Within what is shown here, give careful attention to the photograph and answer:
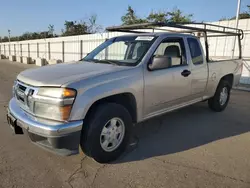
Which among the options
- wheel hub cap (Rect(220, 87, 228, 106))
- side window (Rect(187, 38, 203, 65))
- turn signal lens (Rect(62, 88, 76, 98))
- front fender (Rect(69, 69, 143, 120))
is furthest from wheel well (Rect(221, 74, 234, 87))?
turn signal lens (Rect(62, 88, 76, 98))

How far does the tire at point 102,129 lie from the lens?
2824 millimetres

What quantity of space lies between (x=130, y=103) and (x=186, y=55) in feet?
5.42

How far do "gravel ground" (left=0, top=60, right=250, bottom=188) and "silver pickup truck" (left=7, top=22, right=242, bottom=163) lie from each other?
324 mm

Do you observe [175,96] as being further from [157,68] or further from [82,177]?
[82,177]

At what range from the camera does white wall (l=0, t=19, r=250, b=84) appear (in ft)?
30.9

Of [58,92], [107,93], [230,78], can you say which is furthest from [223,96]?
[58,92]

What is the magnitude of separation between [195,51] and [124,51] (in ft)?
4.81

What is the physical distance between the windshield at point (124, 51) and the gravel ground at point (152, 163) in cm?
144

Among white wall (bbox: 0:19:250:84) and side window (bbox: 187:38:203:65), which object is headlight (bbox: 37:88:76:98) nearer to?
white wall (bbox: 0:19:250:84)

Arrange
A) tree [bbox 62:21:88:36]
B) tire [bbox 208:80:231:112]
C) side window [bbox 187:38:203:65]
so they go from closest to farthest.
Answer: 1. side window [bbox 187:38:203:65]
2. tire [bbox 208:80:231:112]
3. tree [bbox 62:21:88:36]

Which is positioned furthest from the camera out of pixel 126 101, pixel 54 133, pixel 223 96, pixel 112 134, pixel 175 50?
pixel 223 96

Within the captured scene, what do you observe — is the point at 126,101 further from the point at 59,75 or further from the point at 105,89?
the point at 59,75

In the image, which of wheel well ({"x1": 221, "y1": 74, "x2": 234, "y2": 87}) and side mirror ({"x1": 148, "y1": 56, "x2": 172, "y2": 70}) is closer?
side mirror ({"x1": 148, "y1": 56, "x2": 172, "y2": 70})

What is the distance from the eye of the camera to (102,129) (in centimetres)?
294
